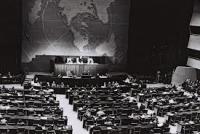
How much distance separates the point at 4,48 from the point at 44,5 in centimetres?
434

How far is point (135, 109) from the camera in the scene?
730 inches

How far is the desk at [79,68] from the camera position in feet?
83.9

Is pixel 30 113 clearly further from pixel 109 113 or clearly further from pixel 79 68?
pixel 79 68

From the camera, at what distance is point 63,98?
22062 millimetres

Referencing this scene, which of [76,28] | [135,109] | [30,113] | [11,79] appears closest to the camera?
[30,113]

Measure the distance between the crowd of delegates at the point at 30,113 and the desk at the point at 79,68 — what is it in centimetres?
438

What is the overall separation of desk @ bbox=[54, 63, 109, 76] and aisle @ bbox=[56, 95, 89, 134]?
345cm

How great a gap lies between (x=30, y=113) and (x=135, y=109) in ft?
17.1

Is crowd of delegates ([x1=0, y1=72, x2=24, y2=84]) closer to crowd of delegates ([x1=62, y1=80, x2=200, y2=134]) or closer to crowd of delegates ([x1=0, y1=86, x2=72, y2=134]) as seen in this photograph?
crowd of delegates ([x1=0, y1=86, x2=72, y2=134])

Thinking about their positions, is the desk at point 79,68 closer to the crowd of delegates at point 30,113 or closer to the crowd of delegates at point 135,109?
the crowd of delegates at point 135,109

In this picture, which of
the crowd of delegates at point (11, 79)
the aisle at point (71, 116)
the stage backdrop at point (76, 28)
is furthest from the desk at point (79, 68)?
the aisle at point (71, 116)

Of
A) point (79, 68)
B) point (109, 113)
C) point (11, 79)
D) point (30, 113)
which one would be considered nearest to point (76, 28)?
point (79, 68)

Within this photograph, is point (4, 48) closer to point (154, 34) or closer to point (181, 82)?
point (154, 34)

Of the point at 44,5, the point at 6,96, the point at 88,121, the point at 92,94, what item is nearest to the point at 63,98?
the point at 92,94
